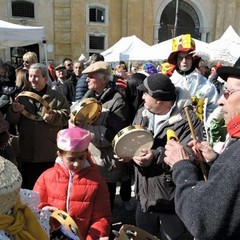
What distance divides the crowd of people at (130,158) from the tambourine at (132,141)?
0.02 m

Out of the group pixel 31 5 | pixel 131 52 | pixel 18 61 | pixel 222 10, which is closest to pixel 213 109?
pixel 131 52

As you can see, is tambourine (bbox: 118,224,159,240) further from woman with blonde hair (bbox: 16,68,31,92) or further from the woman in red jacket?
woman with blonde hair (bbox: 16,68,31,92)

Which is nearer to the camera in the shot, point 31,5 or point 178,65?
point 178,65

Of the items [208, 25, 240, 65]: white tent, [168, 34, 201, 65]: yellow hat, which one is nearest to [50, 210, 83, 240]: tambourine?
[168, 34, 201, 65]: yellow hat

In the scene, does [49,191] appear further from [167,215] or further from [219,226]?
[219,226]

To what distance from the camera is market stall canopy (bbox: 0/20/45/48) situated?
618 cm

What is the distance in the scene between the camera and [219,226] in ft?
4.29

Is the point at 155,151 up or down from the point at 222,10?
down

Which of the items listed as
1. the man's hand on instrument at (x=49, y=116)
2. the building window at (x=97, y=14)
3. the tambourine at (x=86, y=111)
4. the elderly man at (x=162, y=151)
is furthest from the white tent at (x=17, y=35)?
the building window at (x=97, y=14)

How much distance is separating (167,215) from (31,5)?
2067 centimetres

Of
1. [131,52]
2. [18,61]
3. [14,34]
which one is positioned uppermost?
[14,34]

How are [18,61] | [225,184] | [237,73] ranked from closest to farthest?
[225,184] < [237,73] < [18,61]

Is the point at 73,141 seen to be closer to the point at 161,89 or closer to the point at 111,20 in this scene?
the point at 161,89

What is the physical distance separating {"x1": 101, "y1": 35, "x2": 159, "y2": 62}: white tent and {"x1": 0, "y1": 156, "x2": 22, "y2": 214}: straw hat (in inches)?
443
